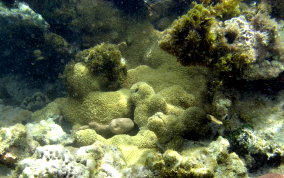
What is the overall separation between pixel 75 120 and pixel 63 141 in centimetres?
76

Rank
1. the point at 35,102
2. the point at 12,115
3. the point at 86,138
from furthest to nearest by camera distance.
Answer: the point at 35,102, the point at 12,115, the point at 86,138

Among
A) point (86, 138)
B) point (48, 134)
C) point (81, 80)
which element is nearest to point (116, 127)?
point (86, 138)

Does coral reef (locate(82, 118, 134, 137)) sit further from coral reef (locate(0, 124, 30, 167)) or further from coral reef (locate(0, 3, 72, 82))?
coral reef (locate(0, 3, 72, 82))

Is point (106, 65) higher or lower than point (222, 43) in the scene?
higher

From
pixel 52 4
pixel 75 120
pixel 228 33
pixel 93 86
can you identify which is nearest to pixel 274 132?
pixel 228 33

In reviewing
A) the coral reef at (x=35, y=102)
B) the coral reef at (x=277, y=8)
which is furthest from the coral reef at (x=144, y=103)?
the coral reef at (x=277, y=8)

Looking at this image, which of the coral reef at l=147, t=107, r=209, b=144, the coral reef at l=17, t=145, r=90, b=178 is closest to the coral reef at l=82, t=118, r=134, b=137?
the coral reef at l=147, t=107, r=209, b=144

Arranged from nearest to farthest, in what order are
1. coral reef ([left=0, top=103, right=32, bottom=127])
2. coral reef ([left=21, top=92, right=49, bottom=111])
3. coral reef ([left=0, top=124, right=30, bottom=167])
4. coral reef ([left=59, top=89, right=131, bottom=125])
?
coral reef ([left=0, top=124, right=30, bottom=167]), coral reef ([left=59, top=89, right=131, bottom=125]), coral reef ([left=0, top=103, right=32, bottom=127]), coral reef ([left=21, top=92, right=49, bottom=111])

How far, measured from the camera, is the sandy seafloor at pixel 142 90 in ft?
11.6

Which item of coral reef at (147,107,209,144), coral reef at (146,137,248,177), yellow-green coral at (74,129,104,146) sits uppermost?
yellow-green coral at (74,129,104,146)

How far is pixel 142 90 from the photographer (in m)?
5.47

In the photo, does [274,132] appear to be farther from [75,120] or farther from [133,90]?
[75,120]

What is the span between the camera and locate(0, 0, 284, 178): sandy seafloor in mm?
3539

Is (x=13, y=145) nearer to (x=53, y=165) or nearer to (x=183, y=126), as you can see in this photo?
(x=53, y=165)
